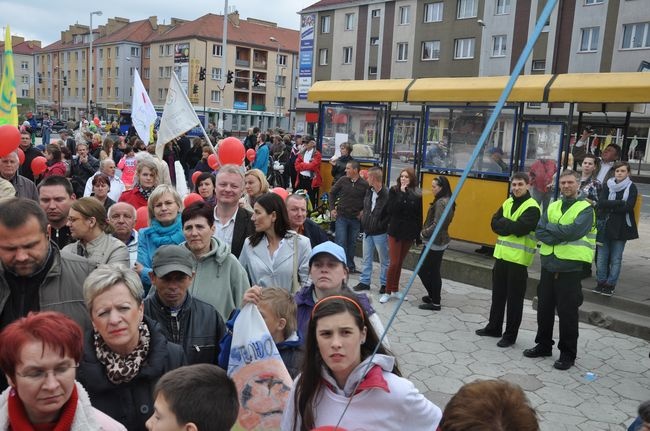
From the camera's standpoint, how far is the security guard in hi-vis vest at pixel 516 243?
593 cm

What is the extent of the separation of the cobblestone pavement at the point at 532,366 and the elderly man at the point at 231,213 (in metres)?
2.15

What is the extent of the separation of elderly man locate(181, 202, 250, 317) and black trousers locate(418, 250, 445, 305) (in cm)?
396

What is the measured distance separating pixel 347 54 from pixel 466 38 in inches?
463

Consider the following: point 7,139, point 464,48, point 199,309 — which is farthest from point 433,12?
point 199,309

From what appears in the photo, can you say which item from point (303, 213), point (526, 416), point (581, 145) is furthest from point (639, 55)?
point (526, 416)

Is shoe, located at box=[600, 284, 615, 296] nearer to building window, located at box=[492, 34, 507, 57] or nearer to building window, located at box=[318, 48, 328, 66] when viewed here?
building window, located at box=[492, 34, 507, 57]

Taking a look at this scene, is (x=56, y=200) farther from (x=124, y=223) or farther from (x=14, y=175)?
(x=14, y=175)

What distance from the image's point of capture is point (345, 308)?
236 cm

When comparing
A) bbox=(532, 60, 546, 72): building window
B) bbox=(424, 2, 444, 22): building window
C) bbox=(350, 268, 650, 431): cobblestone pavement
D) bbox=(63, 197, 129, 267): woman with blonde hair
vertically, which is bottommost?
bbox=(350, 268, 650, 431): cobblestone pavement

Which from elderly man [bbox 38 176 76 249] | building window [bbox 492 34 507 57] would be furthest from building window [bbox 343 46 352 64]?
elderly man [bbox 38 176 76 249]

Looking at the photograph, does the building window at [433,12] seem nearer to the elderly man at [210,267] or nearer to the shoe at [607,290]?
the shoe at [607,290]

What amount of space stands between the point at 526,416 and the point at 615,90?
6964 millimetres

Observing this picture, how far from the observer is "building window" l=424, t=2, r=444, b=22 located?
4388 cm

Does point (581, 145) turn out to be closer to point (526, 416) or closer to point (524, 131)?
point (524, 131)
